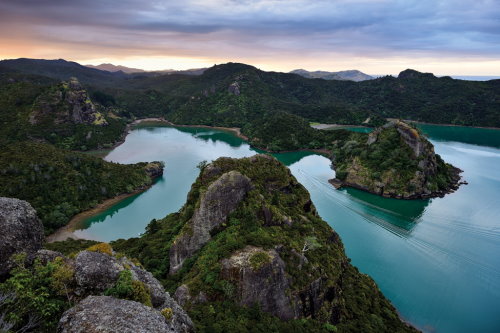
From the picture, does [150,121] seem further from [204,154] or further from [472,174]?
[472,174]

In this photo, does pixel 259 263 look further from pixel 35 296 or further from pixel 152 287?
pixel 35 296

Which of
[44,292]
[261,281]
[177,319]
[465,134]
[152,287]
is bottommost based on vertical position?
[261,281]

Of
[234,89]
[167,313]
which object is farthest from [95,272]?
[234,89]

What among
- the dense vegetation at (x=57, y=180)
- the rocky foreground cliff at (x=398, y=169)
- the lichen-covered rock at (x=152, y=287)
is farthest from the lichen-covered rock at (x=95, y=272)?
the rocky foreground cliff at (x=398, y=169)

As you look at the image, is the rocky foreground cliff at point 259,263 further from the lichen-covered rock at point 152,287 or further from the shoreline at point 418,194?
the shoreline at point 418,194

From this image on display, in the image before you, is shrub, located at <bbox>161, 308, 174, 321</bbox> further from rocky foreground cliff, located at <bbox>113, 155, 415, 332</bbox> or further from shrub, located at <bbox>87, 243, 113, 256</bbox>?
rocky foreground cliff, located at <bbox>113, 155, 415, 332</bbox>

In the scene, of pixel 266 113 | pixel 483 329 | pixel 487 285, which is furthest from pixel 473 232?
pixel 266 113
